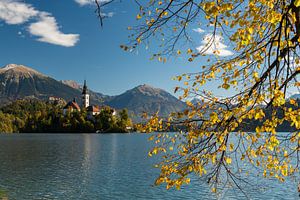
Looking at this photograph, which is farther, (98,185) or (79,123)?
(79,123)

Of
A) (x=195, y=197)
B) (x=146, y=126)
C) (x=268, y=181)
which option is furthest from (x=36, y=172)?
(x=146, y=126)

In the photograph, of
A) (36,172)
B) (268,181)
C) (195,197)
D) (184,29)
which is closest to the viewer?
(184,29)

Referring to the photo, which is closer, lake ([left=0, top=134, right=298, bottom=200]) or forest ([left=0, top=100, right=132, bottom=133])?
lake ([left=0, top=134, right=298, bottom=200])

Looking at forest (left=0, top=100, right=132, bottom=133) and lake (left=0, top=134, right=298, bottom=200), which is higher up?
forest (left=0, top=100, right=132, bottom=133)

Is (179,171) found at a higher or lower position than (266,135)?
lower

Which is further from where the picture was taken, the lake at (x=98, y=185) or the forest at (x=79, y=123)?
the forest at (x=79, y=123)

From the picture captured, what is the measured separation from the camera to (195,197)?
23.0 meters

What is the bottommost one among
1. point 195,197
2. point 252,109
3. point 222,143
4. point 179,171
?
point 195,197

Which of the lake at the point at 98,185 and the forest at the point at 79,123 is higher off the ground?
the forest at the point at 79,123

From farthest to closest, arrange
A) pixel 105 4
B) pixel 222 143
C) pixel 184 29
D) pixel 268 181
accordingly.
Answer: pixel 268 181, pixel 184 29, pixel 222 143, pixel 105 4

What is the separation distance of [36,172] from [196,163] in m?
31.4

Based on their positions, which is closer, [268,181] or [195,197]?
[195,197]

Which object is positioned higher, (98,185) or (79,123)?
(79,123)

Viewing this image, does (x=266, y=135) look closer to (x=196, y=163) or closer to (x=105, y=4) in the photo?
(x=196, y=163)
